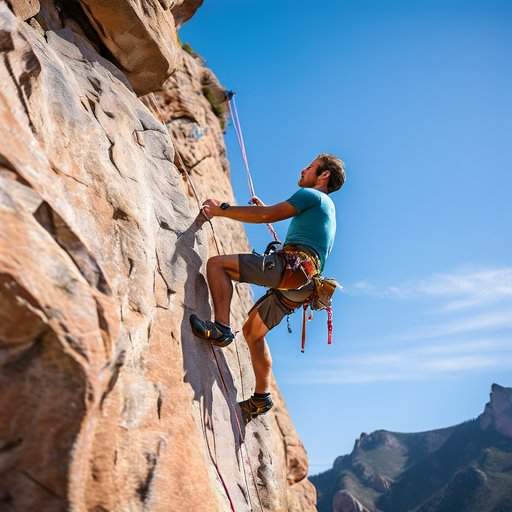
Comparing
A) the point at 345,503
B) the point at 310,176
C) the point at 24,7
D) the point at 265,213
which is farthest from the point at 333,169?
the point at 345,503

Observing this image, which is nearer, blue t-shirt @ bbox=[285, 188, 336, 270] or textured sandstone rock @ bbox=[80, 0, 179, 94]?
blue t-shirt @ bbox=[285, 188, 336, 270]

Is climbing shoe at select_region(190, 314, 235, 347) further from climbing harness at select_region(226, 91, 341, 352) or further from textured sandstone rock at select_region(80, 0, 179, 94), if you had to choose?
textured sandstone rock at select_region(80, 0, 179, 94)

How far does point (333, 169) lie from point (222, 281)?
6.72ft

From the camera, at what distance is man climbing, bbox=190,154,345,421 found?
19.0 ft

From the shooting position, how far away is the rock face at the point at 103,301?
336 centimetres

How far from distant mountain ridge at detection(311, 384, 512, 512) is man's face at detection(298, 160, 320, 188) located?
210 feet

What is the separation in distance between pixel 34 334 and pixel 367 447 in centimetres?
11288

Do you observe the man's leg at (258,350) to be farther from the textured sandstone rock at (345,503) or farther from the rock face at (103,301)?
the textured sandstone rock at (345,503)

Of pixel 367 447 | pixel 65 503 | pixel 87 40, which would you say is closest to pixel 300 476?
pixel 65 503

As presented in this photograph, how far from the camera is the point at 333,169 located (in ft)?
21.6

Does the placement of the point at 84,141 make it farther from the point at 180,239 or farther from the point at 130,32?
Result: the point at 130,32

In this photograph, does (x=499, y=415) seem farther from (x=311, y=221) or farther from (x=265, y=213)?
(x=265, y=213)

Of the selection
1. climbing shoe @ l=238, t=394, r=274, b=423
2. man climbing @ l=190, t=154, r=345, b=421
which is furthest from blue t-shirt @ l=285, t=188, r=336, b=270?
climbing shoe @ l=238, t=394, r=274, b=423

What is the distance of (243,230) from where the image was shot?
42.7 ft
